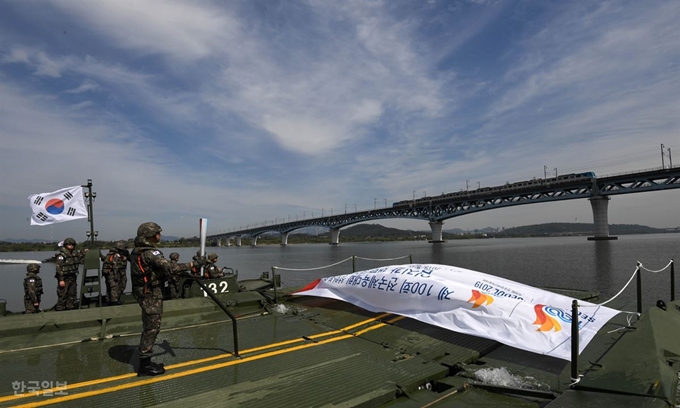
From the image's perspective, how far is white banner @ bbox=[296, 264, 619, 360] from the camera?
17.8ft

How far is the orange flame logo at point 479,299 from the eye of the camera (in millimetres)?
6187

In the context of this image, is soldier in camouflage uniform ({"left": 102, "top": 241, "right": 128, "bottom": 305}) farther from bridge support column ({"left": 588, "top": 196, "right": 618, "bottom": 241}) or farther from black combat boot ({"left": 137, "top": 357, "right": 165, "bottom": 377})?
bridge support column ({"left": 588, "top": 196, "right": 618, "bottom": 241})

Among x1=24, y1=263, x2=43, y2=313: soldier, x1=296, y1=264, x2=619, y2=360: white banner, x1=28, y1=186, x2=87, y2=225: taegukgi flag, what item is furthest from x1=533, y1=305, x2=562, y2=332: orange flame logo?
x1=24, y1=263, x2=43, y2=313: soldier

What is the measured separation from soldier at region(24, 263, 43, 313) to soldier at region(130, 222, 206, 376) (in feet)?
19.2

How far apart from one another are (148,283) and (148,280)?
0.05 metres

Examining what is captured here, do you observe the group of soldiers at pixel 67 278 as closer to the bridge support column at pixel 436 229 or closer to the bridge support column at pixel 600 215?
the bridge support column at pixel 600 215

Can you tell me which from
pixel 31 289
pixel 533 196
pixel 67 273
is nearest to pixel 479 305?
pixel 67 273

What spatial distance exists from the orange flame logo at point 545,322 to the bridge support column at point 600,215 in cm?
7264

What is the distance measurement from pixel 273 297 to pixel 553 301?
6395mm

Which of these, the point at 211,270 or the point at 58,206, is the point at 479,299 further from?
the point at 58,206

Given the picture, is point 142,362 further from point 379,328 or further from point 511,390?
point 511,390

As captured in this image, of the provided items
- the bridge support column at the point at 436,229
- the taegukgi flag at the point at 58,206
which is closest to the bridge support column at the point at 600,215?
the bridge support column at the point at 436,229

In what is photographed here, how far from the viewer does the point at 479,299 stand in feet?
20.6

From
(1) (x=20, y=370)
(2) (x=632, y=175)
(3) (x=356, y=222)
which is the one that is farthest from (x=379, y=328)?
(3) (x=356, y=222)
